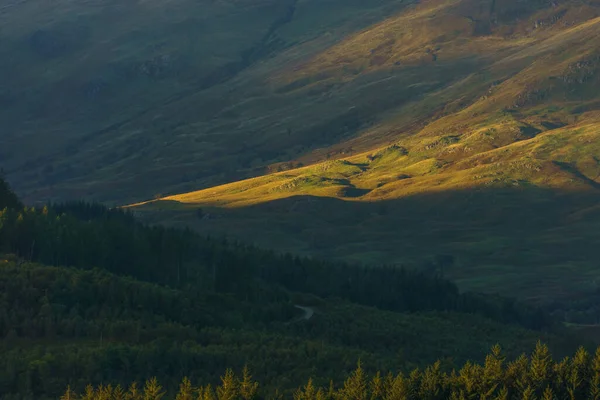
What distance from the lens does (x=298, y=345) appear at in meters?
137

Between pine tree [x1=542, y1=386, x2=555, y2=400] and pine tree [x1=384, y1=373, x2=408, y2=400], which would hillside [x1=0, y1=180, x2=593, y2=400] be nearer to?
pine tree [x1=384, y1=373, x2=408, y2=400]

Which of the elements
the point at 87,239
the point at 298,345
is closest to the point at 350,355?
the point at 298,345

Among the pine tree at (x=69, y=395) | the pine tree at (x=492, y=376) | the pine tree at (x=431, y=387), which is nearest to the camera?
the pine tree at (x=69, y=395)

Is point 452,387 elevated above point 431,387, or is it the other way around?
point 431,387

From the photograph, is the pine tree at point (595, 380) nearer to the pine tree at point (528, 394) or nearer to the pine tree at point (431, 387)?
the pine tree at point (528, 394)

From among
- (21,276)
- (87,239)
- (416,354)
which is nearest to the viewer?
(21,276)

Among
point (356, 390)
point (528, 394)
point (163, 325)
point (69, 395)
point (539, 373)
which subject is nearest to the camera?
point (356, 390)

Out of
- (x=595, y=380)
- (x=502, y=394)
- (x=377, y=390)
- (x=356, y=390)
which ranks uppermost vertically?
(x=356, y=390)

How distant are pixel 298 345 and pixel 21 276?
35.3 meters

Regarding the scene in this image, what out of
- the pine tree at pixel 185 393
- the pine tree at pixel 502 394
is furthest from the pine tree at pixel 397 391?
the pine tree at pixel 185 393

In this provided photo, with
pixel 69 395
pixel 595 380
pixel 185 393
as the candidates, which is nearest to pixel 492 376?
pixel 595 380

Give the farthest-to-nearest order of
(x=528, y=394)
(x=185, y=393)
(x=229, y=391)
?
(x=528, y=394), (x=185, y=393), (x=229, y=391)

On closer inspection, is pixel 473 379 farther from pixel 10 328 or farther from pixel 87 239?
pixel 87 239

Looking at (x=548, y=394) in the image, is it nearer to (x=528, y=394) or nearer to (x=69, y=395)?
(x=528, y=394)
